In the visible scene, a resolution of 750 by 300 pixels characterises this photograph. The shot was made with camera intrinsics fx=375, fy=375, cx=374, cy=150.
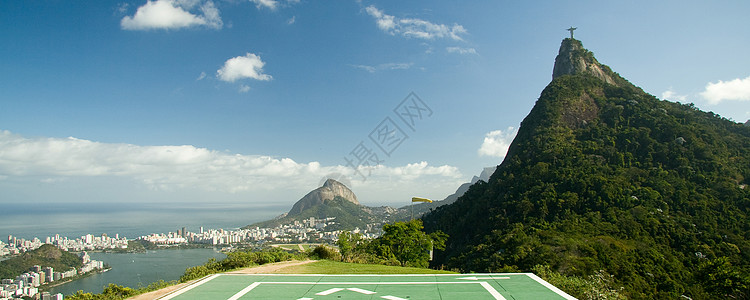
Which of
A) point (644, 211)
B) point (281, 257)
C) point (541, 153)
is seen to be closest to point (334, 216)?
point (541, 153)

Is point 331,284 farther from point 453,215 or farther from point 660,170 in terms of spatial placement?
point 660,170

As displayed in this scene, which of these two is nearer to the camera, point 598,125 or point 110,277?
point 110,277

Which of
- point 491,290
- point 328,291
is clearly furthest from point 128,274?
point 491,290

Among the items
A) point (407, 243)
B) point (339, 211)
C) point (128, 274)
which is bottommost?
point (128, 274)

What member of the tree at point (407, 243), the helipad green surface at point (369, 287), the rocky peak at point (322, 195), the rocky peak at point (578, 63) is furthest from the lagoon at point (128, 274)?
the rocky peak at point (322, 195)

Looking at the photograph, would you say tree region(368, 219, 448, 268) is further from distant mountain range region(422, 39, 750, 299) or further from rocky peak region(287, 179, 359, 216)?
rocky peak region(287, 179, 359, 216)

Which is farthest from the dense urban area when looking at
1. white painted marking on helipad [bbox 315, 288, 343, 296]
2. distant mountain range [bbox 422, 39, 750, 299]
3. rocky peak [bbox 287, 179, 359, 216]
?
rocky peak [bbox 287, 179, 359, 216]

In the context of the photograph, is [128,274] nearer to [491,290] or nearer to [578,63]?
[491,290]
